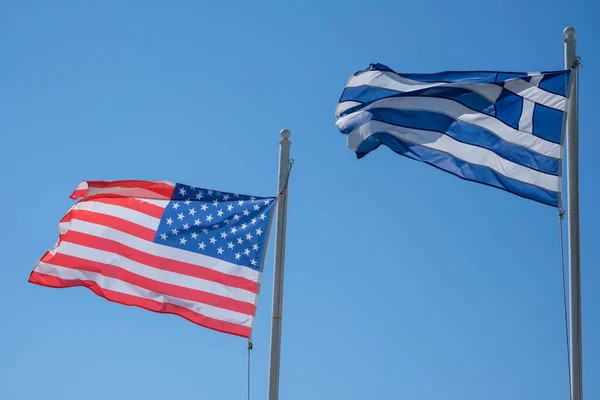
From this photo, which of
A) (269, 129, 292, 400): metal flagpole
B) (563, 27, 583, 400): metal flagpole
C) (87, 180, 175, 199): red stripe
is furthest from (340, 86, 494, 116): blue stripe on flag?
(87, 180, 175, 199): red stripe

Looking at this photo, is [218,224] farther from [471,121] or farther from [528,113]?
[528,113]

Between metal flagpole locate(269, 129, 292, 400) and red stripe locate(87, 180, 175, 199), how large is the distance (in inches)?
101

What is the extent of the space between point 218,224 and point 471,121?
5.37m

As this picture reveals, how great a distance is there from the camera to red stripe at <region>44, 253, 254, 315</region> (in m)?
19.5

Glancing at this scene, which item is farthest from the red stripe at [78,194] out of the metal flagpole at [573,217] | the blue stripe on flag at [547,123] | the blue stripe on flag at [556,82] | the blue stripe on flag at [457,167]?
the metal flagpole at [573,217]

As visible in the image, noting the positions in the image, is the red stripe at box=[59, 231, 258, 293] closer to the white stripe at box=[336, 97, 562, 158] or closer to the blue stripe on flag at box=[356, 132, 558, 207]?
the blue stripe on flag at box=[356, 132, 558, 207]

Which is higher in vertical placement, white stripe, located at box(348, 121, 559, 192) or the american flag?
white stripe, located at box(348, 121, 559, 192)

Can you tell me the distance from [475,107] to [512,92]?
0.74 metres

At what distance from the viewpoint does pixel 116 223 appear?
20.7 m

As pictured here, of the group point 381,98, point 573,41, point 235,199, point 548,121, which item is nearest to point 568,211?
point 548,121

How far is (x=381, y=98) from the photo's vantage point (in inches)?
795

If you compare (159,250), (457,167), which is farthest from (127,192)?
(457,167)

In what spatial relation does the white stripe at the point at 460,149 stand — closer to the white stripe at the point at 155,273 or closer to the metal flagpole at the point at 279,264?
the metal flagpole at the point at 279,264

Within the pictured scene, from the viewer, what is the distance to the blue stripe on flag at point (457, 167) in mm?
17875
